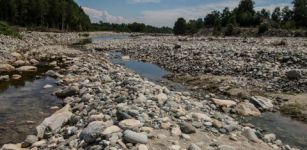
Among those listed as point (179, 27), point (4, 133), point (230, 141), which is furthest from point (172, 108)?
point (179, 27)

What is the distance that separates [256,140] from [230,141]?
0.97 metres

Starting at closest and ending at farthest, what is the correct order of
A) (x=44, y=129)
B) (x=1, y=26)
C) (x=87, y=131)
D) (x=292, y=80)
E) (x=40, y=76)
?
(x=87, y=131) < (x=44, y=129) < (x=292, y=80) < (x=40, y=76) < (x=1, y=26)

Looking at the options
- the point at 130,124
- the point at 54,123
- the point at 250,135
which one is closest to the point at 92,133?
the point at 130,124

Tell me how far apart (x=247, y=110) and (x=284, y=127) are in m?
1.84

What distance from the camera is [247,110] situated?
14.6 metres

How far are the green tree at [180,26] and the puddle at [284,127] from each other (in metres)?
115

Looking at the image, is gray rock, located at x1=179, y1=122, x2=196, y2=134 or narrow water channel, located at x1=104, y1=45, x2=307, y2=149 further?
narrow water channel, located at x1=104, y1=45, x2=307, y2=149

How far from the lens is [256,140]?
33.0 ft

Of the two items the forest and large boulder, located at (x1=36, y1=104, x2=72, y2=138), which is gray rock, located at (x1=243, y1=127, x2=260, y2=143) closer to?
large boulder, located at (x1=36, y1=104, x2=72, y2=138)

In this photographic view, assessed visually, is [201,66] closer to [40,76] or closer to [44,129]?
[40,76]

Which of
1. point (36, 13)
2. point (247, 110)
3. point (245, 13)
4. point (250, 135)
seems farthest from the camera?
point (245, 13)

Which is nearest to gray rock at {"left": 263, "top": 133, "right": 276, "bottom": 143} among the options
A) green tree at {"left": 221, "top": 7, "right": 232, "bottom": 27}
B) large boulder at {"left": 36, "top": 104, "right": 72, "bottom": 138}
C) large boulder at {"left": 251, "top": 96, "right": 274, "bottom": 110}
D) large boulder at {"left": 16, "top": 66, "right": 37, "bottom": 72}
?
large boulder at {"left": 251, "top": 96, "right": 274, "bottom": 110}

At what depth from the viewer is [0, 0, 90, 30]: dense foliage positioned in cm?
9275

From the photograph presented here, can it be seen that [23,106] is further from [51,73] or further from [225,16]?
[225,16]
